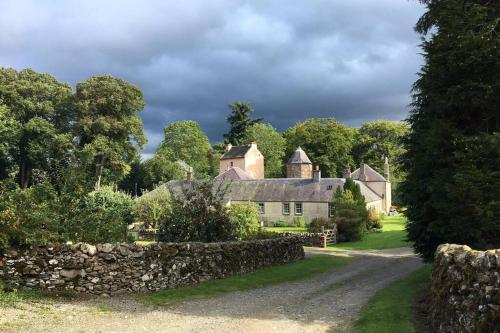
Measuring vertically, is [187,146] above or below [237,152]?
above

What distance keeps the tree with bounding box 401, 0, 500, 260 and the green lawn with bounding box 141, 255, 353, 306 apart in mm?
5765

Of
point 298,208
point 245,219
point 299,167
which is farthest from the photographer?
point 299,167

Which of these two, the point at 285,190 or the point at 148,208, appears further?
the point at 285,190

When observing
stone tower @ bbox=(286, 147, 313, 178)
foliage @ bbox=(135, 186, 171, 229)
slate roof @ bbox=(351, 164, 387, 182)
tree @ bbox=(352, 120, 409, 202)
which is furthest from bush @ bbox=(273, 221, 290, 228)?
tree @ bbox=(352, 120, 409, 202)

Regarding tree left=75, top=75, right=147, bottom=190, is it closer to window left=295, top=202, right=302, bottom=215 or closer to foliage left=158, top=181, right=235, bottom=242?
window left=295, top=202, right=302, bottom=215

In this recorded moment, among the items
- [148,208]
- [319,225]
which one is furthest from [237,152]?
[319,225]

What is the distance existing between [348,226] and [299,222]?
48.6 ft

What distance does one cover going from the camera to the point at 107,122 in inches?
2176

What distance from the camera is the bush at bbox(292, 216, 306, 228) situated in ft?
170

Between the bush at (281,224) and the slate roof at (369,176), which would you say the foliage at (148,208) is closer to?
the bush at (281,224)

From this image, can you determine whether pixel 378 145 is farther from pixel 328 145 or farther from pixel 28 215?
pixel 28 215

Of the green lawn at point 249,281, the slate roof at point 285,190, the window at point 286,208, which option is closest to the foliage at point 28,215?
the green lawn at point 249,281

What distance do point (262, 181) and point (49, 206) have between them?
44.8 m

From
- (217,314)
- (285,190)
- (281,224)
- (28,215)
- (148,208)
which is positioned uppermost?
(285,190)
